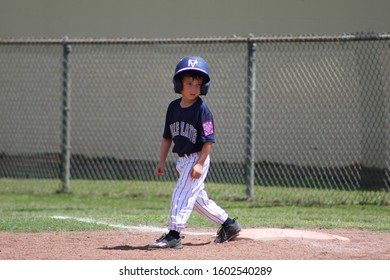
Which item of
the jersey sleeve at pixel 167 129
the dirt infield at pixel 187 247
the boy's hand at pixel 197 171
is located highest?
the jersey sleeve at pixel 167 129

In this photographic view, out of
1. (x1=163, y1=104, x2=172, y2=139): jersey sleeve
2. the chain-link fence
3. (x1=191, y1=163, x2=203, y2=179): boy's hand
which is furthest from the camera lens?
the chain-link fence

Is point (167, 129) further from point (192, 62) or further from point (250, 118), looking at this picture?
point (250, 118)

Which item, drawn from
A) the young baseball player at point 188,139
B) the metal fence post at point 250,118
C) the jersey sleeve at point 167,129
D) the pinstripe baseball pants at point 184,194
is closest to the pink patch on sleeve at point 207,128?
the young baseball player at point 188,139

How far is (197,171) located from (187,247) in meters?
0.69

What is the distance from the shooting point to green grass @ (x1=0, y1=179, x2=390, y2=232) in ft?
29.5

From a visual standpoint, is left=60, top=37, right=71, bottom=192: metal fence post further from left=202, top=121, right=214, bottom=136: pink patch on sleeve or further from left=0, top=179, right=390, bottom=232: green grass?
left=202, top=121, right=214, bottom=136: pink patch on sleeve

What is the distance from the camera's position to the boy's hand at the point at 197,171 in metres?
6.98

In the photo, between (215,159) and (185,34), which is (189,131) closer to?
(215,159)

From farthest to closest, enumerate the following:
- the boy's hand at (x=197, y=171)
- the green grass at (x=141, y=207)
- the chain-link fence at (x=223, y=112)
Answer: the chain-link fence at (x=223, y=112), the green grass at (x=141, y=207), the boy's hand at (x=197, y=171)

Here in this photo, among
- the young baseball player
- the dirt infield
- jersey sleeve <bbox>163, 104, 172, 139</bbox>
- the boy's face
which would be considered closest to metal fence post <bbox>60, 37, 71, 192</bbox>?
the dirt infield

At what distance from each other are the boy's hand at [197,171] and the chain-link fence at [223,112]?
4.70 metres

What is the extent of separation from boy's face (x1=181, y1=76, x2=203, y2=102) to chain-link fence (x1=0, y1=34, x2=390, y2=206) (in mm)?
4586

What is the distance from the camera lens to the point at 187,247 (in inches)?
283

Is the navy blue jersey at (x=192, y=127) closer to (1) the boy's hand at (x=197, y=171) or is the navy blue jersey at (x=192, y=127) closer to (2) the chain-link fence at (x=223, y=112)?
(1) the boy's hand at (x=197, y=171)
